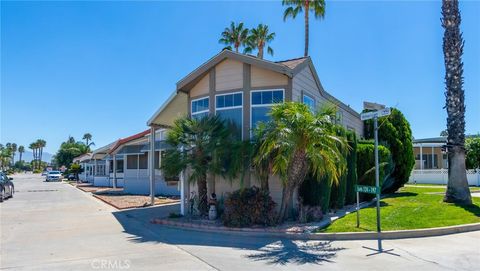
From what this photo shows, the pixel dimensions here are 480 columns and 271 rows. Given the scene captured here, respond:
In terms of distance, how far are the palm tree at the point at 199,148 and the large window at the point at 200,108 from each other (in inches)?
54.0

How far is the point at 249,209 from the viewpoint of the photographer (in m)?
10.7

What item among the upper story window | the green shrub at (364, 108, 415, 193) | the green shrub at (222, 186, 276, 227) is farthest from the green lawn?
the green shrub at (364, 108, 415, 193)

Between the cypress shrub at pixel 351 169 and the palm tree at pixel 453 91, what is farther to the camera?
the palm tree at pixel 453 91

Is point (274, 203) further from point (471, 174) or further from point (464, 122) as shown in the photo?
point (471, 174)

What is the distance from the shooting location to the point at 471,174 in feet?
93.7

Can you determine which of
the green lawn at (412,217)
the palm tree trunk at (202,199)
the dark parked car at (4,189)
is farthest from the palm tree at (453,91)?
the dark parked car at (4,189)

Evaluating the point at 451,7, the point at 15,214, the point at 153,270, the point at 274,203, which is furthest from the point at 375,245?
the point at 15,214

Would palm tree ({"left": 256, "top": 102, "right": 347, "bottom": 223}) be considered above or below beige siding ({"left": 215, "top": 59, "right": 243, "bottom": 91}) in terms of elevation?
below

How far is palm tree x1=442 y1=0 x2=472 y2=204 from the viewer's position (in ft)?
48.8

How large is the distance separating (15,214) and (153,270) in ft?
37.9

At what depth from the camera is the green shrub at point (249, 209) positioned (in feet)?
35.2

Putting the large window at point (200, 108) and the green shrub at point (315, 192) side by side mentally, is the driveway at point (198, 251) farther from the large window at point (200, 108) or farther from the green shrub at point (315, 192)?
the large window at point (200, 108)

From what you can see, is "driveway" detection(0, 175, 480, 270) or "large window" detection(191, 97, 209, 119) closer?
"driveway" detection(0, 175, 480, 270)

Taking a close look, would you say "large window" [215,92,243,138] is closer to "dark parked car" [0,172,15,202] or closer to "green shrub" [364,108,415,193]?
"green shrub" [364,108,415,193]
